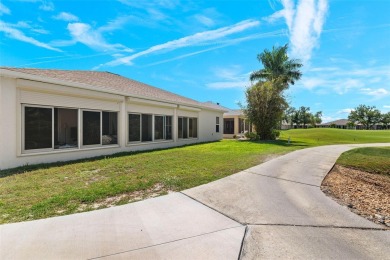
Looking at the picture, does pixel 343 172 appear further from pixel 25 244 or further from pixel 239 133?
pixel 239 133

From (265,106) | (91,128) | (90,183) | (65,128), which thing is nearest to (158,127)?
(91,128)

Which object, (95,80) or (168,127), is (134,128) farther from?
(168,127)

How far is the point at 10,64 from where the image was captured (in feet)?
31.1

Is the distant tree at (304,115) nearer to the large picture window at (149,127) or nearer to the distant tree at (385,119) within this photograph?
the distant tree at (385,119)

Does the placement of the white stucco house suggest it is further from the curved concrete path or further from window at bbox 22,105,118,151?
the curved concrete path

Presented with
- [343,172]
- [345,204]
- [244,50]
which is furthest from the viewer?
[244,50]

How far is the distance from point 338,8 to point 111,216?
39.0 feet

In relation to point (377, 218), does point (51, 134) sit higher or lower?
higher

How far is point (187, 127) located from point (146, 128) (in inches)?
205

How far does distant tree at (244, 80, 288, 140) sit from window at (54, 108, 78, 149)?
16.3 m

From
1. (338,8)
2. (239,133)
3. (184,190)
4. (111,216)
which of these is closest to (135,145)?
(184,190)

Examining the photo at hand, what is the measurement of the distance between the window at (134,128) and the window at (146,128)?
0.36 meters

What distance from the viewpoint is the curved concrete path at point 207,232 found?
3074mm

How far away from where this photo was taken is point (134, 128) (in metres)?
13.6
